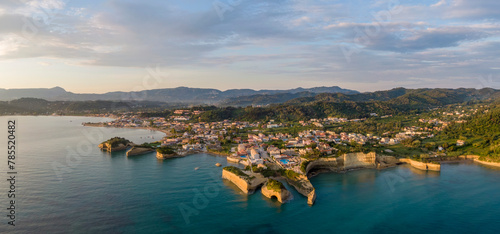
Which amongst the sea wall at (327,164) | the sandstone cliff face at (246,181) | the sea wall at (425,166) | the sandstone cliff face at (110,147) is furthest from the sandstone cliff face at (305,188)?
the sandstone cliff face at (110,147)

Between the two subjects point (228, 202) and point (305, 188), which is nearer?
point (228, 202)

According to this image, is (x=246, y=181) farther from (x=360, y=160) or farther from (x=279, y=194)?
(x=360, y=160)

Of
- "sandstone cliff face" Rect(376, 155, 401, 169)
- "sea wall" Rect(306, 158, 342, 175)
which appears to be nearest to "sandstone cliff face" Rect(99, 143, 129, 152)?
"sea wall" Rect(306, 158, 342, 175)

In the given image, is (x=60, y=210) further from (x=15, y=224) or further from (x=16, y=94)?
(x=16, y=94)

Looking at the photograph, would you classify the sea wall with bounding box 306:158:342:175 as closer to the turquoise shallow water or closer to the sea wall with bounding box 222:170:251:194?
the turquoise shallow water

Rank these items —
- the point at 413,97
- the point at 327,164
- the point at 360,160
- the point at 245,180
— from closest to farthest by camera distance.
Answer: the point at 245,180 < the point at 327,164 < the point at 360,160 < the point at 413,97

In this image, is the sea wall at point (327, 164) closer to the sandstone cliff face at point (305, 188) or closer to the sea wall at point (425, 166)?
the sandstone cliff face at point (305, 188)

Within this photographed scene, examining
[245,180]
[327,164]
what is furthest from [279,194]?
[327,164]
